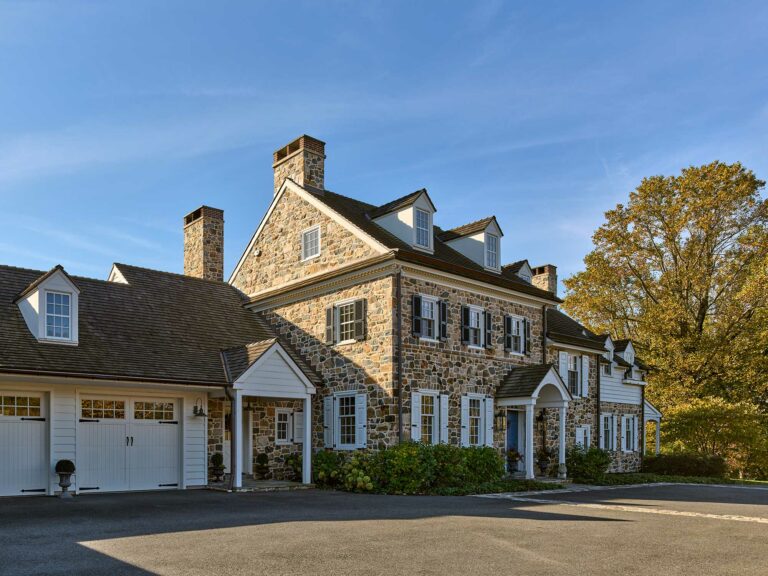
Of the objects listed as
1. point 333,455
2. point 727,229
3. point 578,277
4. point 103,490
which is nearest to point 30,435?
point 103,490

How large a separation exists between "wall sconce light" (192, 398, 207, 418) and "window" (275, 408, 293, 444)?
2.86m

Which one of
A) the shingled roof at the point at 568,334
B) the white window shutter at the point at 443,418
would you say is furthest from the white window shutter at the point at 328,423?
the shingled roof at the point at 568,334

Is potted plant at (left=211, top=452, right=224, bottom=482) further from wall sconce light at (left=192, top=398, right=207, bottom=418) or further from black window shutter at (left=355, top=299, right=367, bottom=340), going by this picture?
black window shutter at (left=355, top=299, right=367, bottom=340)

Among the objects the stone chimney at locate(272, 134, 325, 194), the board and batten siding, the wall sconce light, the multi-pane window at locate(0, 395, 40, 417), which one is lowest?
the board and batten siding

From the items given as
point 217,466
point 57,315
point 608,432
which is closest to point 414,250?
point 217,466

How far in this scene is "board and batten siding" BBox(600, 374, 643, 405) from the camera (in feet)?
90.5

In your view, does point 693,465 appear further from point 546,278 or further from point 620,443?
point 546,278

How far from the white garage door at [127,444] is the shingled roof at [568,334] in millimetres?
13102

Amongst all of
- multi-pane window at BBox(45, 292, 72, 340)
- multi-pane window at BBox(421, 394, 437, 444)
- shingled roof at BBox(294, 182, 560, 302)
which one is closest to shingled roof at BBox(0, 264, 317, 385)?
multi-pane window at BBox(45, 292, 72, 340)

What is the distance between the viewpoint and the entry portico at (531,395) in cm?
2077

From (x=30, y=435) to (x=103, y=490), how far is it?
218 centimetres

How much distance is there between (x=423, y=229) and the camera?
69.4ft

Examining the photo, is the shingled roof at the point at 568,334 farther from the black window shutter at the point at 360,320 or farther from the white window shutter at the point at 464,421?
the black window shutter at the point at 360,320

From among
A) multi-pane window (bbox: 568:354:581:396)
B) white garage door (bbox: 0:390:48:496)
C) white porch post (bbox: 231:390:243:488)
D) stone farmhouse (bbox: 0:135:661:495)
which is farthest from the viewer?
multi-pane window (bbox: 568:354:581:396)
